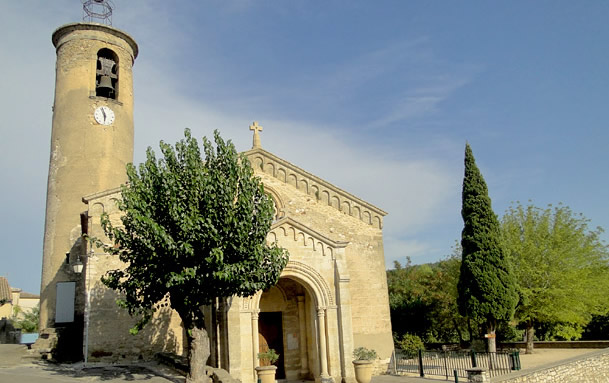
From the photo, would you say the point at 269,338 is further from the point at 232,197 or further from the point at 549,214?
the point at 549,214

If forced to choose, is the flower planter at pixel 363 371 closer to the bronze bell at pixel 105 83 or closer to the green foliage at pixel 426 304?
the green foliage at pixel 426 304

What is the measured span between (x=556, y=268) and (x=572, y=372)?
341 inches

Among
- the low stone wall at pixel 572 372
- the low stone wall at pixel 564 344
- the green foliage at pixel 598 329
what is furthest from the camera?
the green foliage at pixel 598 329

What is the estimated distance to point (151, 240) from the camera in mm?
12383

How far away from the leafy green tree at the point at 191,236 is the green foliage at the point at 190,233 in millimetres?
26

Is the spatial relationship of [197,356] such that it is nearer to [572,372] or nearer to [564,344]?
[572,372]

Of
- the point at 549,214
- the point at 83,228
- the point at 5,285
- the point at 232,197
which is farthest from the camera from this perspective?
the point at 5,285

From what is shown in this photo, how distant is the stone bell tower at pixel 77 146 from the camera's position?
968 inches

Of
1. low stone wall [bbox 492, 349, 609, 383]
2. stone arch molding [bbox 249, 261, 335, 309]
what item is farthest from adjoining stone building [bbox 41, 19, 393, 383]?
low stone wall [bbox 492, 349, 609, 383]

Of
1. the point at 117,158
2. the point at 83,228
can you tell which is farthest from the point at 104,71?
the point at 83,228

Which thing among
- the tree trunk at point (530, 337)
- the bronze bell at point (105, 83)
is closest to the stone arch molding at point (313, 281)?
the bronze bell at point (105, 83)

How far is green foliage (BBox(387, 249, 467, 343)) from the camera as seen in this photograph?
32.4 m

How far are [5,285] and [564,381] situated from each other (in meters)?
48.4

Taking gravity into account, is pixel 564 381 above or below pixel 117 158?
below
